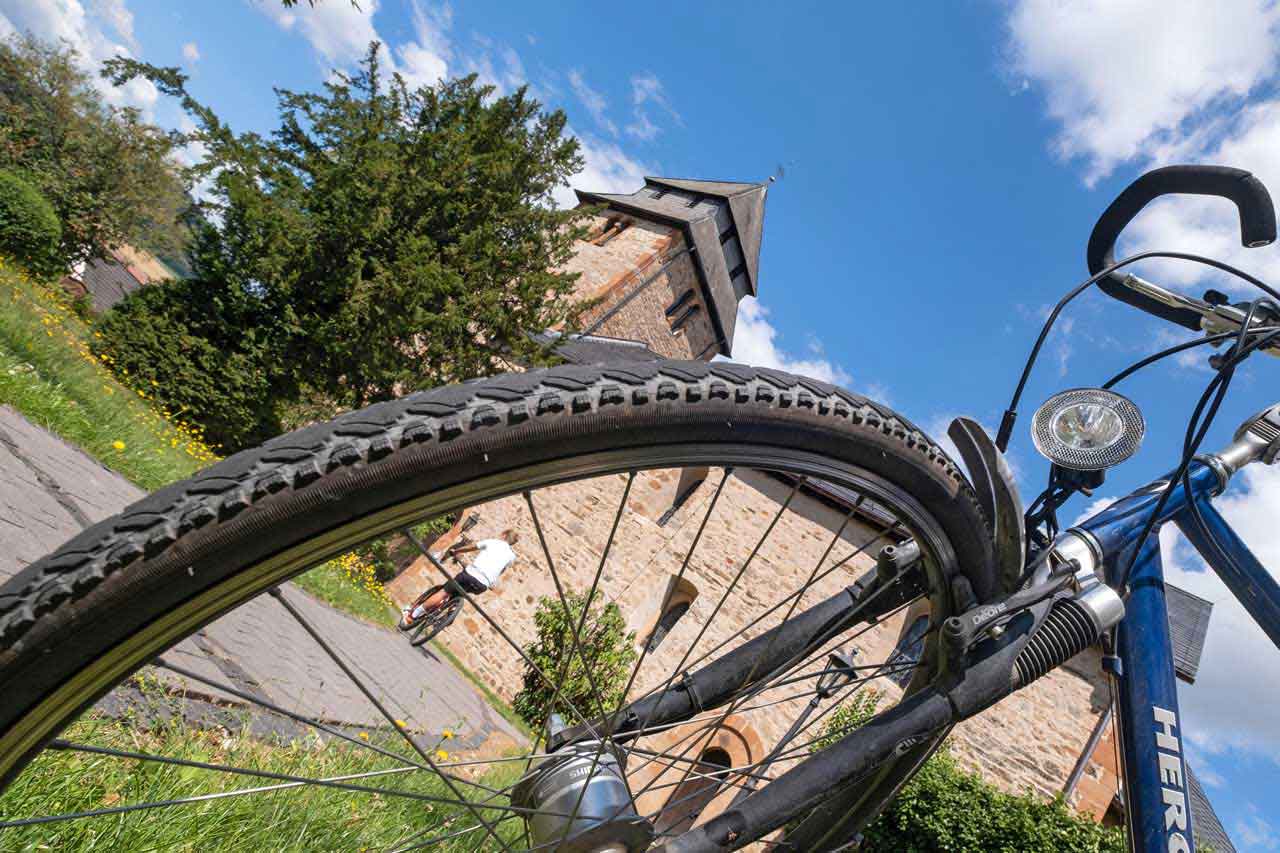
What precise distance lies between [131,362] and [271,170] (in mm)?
3235

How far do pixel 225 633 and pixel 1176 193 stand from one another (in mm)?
3671

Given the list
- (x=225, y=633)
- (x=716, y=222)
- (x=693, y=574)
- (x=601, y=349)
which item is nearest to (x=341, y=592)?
(x=225, y=633)

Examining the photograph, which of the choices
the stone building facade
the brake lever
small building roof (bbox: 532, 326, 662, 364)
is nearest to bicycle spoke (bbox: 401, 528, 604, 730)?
the brake lever

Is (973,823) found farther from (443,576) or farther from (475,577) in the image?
(443,576)

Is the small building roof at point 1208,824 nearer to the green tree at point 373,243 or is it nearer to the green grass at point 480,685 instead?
the green grass at point 480,685

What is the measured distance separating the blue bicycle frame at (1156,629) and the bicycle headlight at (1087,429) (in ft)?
0.78

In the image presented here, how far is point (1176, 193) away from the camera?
6.30 feet

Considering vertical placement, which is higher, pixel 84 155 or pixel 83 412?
pixel 84 155

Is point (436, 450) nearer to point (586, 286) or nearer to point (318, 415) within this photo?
point (318, 415)

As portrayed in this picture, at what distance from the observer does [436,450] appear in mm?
945

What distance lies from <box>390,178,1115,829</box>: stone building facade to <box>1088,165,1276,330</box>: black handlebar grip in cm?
302

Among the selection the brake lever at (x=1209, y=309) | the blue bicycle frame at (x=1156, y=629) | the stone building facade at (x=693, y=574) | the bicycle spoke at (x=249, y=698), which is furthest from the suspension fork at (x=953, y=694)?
the stone building facade at (x=693, y=574)

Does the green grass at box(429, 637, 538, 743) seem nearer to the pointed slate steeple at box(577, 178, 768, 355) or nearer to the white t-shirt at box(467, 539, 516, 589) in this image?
the white t-shirt at box(467, 539, 516, 589)

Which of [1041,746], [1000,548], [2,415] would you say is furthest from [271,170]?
[1041,746]
